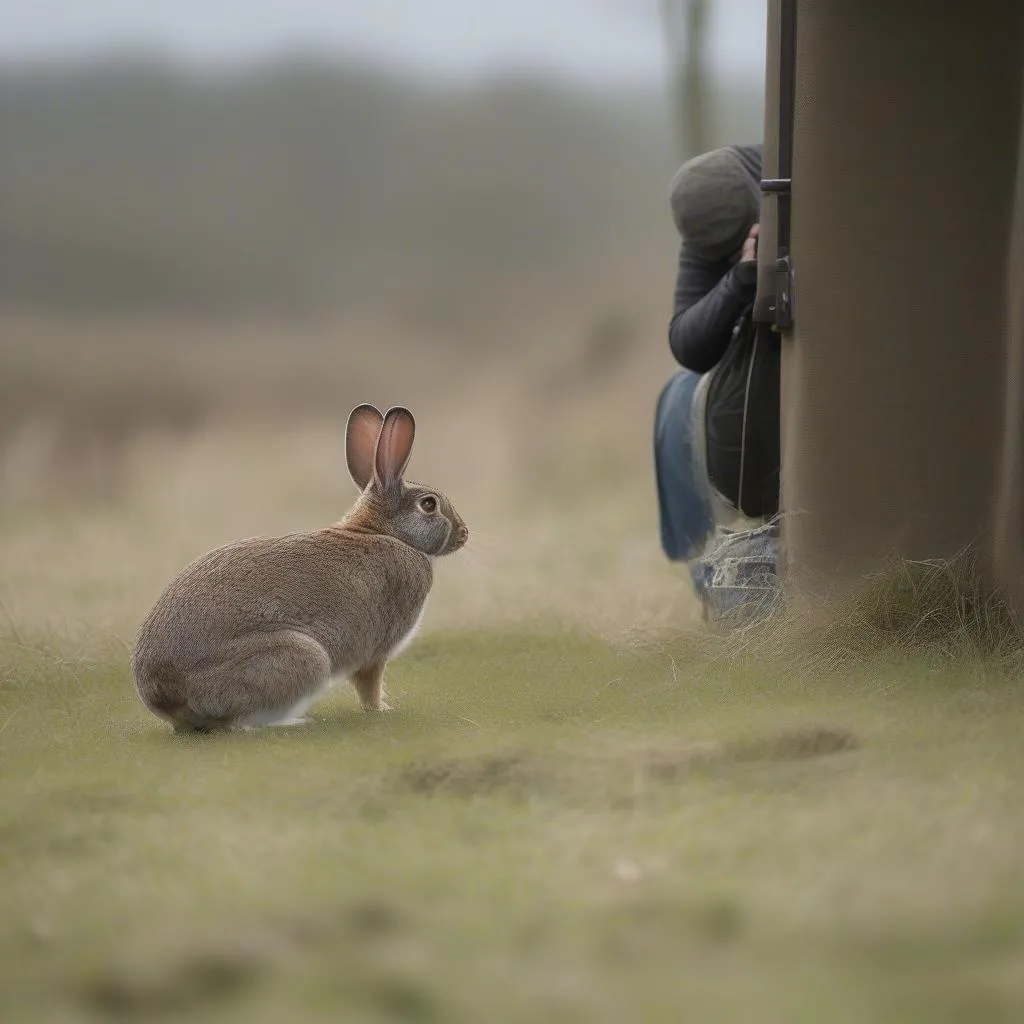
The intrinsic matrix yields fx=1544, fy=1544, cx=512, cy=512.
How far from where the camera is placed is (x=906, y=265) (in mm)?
4332

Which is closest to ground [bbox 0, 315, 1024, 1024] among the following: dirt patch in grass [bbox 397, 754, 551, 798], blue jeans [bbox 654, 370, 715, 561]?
dirt patch in grass [bbox 397, 754, 551, 798]

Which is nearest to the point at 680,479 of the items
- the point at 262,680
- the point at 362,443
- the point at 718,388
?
the point at 718,388

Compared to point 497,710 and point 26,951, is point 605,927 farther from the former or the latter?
point 497,710

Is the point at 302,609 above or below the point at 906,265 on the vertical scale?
below

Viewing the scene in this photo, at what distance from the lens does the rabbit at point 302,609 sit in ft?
13.3

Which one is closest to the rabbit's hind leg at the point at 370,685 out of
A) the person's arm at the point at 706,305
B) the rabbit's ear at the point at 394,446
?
the rabbit's ear at the point at 394,446

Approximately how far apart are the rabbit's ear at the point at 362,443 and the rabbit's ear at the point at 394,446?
0.17 metres

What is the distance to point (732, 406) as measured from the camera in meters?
5.36

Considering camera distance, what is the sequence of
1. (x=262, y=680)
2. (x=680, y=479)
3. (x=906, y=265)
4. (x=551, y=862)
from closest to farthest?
(x=551, y=862), (x=262, y=680), (x=906, y=265), (x=680, y=479)

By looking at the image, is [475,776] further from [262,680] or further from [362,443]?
[362,443]

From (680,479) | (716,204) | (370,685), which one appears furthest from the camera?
(680,479)

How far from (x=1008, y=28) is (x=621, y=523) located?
5085mm

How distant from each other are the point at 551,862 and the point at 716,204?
341cm

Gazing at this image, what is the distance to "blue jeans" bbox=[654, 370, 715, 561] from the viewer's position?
5707 millimetres
